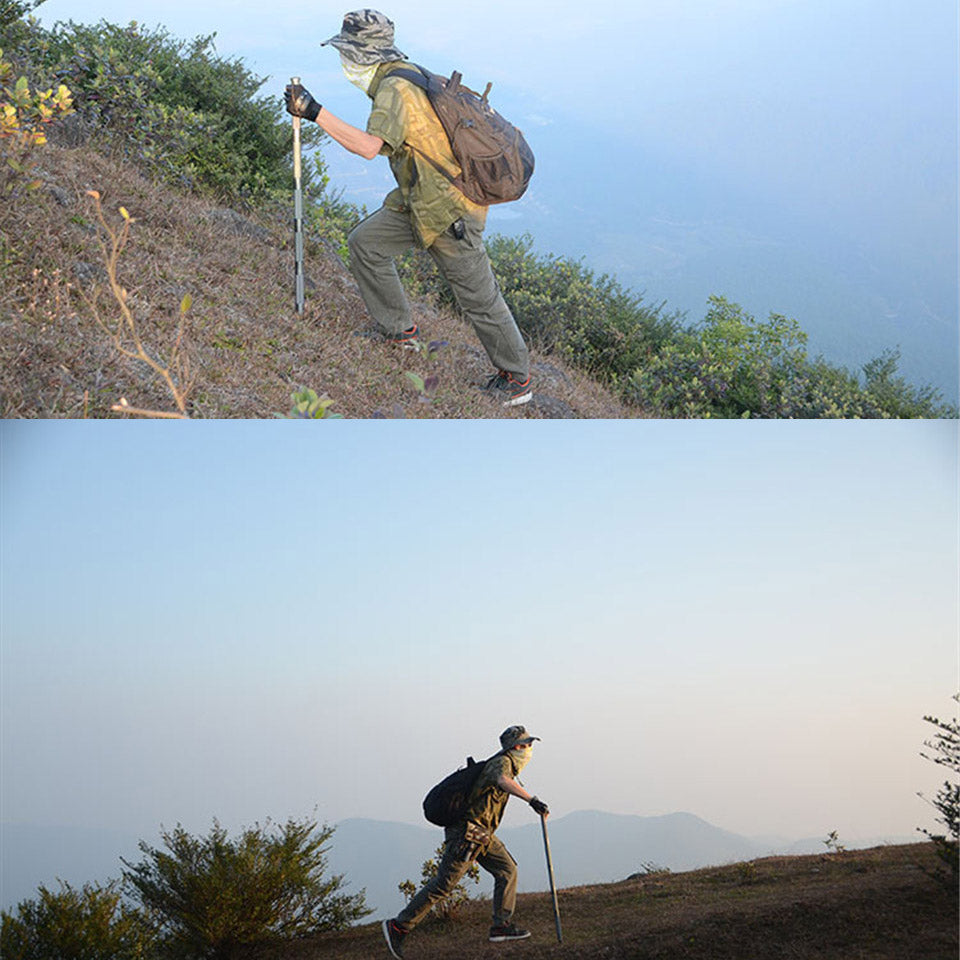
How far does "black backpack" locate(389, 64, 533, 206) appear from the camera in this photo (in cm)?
367

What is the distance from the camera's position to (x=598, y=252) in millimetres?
4559

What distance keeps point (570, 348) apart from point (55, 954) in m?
3.43

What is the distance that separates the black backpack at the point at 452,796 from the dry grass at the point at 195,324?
48.9 inches

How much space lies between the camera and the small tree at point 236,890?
2969 millimetres

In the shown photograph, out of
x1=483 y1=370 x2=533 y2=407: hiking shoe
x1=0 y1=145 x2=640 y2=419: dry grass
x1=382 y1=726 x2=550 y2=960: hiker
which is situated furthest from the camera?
x1=483 y1=370 x2=533 y2=407: hiking shoe

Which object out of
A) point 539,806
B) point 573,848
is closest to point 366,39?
point 539,806

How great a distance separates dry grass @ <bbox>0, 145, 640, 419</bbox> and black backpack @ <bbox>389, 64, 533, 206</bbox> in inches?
28.7

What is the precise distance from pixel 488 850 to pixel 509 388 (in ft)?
5.71

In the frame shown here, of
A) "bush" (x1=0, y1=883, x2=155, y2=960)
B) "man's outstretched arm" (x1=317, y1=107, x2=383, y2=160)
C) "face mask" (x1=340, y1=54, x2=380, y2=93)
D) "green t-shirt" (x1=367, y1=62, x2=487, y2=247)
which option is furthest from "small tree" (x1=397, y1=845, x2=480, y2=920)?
"face mask" (x1=340, y1=54, x2=380, y2=93)

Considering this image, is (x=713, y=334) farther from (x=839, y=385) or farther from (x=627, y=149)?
(x=627, y=149)

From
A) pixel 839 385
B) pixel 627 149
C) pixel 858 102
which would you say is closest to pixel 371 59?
pixel 627 149

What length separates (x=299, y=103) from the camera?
3.61 m

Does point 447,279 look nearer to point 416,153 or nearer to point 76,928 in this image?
point 416,153

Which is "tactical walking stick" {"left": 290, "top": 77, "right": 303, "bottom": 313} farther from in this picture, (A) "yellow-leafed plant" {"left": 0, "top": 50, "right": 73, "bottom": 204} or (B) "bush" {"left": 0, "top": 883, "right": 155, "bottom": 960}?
(B) "bush" {"left": 0, "top": 883, "right": 155, "bottom": 960}
